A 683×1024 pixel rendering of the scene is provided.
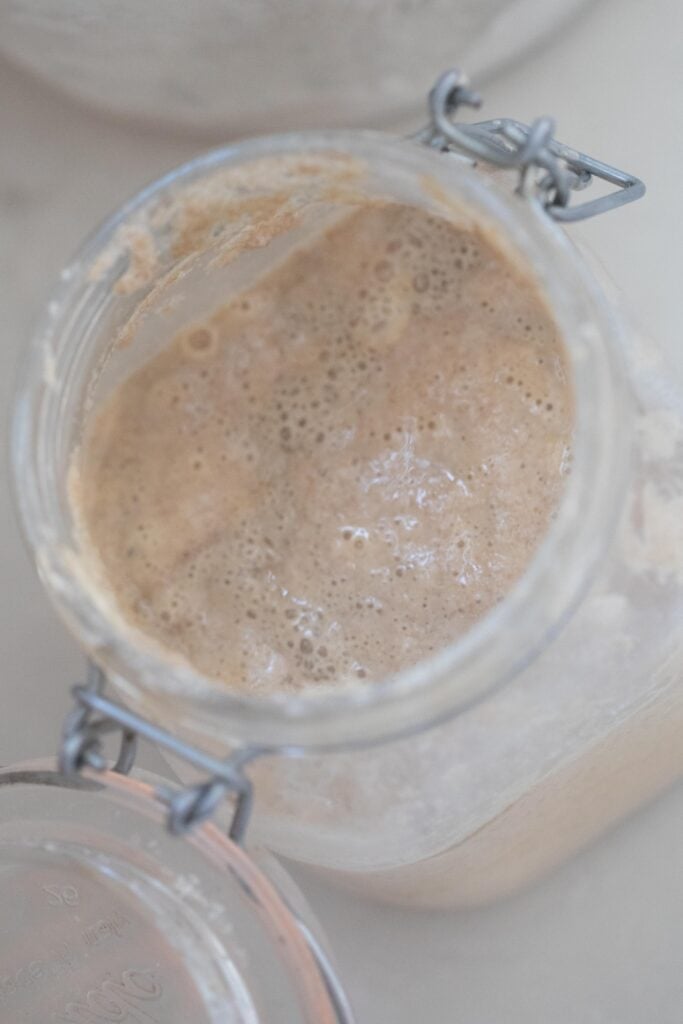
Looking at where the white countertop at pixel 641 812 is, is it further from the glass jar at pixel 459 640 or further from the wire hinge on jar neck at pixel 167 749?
the wire hinge on jar neck at pixel 167 749

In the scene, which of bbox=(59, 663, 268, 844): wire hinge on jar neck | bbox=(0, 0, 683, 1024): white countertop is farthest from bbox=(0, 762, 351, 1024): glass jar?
bbox=(0, 0, 683, 1024): white countertop

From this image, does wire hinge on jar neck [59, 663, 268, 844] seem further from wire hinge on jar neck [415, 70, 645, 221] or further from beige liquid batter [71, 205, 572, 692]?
wire hinge on jar neck [415, 70, 645, 221]

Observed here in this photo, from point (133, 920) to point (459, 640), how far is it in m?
0.21

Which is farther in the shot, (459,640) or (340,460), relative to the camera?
(340,460)

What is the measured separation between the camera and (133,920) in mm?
563

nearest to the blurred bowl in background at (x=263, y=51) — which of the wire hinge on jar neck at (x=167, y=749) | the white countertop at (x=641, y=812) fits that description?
the white countertop at (x=641, y=812)

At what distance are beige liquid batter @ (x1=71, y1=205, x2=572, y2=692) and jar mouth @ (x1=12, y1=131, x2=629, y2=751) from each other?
2.4 inches

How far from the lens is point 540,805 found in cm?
58

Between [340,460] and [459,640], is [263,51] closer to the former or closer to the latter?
[340,460]

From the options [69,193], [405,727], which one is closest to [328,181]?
[405,727]

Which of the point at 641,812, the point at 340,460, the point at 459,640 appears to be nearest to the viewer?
the point at 459,640

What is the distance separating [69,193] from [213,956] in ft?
1.26

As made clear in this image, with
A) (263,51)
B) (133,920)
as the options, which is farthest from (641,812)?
(263,51)

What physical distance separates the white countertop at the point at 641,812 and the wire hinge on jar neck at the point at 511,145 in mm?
203
